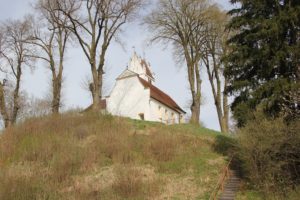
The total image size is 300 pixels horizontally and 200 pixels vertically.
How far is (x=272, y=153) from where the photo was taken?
20.8 meters

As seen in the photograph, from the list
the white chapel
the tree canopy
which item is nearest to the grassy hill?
the tree canopy

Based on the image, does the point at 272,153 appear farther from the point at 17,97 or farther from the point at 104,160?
the point at 17,97

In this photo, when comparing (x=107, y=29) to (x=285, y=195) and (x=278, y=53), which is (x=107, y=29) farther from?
(x=285, y=195)

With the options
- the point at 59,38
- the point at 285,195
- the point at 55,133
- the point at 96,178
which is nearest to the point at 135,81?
the point at 59,38

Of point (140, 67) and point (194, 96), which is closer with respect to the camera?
point (194, 96)

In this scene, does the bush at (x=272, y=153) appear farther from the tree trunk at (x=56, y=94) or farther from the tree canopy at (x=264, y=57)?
the tree trunk at (x=56, y=94)

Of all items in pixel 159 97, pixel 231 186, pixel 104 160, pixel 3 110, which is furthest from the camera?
pixel 159 97

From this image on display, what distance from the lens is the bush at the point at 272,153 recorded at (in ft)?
66.2

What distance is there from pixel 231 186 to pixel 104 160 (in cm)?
751

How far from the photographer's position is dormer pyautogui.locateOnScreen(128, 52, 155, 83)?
201 ft

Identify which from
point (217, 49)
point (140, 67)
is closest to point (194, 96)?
point (217, 49)

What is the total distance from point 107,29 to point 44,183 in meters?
17.5

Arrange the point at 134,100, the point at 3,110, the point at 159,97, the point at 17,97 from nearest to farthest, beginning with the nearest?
the point at 3,110, the point at 17,97, the point at 134,100, the point at 159,97

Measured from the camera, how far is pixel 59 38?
38500mm
